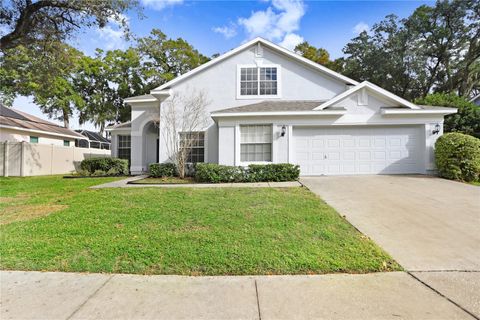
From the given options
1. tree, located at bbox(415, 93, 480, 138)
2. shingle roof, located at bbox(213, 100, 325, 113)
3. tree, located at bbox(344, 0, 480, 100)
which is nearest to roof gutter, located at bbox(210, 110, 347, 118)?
shingle roof, located at bbox(213, 100, 325, 113)

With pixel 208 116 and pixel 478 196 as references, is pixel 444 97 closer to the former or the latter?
pixel 478 196

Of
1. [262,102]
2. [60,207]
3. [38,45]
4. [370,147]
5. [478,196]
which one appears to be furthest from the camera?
[38,45]

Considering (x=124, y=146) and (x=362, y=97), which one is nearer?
(x=362, y=97)

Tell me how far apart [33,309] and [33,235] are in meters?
2.67

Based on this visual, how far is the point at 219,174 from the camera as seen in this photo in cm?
1093

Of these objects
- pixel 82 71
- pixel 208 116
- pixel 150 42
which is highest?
pixel 150 42

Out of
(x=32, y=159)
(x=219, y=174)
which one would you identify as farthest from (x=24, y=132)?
(x=219, y=174)

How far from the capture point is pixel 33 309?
278cm

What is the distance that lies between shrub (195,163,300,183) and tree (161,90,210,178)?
313 cm

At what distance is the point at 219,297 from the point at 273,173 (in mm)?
8114

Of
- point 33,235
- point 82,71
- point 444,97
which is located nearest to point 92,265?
point 33,235

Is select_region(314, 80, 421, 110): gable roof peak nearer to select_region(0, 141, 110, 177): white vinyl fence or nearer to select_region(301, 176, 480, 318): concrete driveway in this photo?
select_region(301, 176, 480, 318): concrete driveway

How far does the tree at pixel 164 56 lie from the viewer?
28002 millimetres

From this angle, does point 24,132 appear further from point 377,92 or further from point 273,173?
point 377,92
